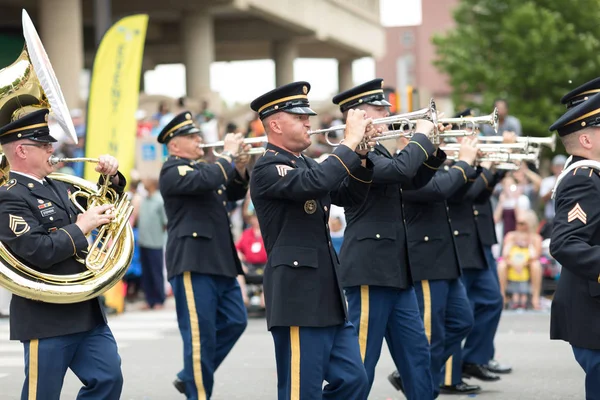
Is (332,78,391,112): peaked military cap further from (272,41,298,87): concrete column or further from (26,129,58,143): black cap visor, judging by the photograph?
(272,41,298,87): concrete column

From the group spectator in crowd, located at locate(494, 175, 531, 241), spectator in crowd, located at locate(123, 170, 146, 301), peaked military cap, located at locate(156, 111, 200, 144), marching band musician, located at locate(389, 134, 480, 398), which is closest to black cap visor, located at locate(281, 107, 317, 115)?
marching band musician, located at locate(389, 134, 480, 398)

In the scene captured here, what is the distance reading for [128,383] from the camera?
33.0ft

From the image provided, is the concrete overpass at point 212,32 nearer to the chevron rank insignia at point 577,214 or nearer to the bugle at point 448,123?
the bugle at point 448,123

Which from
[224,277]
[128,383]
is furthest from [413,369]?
[128,383]

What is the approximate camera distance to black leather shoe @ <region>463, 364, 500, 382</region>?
9.66m

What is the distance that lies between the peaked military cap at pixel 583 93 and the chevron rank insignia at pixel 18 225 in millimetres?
3122

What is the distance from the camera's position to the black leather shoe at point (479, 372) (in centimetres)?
966

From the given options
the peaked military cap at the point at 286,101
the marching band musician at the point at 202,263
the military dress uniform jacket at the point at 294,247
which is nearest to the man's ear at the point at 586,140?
the military dress uniform jacket at the point at 294,247

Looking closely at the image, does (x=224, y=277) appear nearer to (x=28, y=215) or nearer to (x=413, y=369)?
(x=413, y=369)

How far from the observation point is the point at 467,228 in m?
9.48

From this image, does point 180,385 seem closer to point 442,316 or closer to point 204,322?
point 204,322

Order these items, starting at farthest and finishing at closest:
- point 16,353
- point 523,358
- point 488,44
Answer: point 488,44
point 16,353
point 523,358

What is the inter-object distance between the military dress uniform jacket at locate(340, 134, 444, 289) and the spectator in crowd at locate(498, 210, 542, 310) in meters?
7.98

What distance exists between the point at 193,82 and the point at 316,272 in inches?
926
